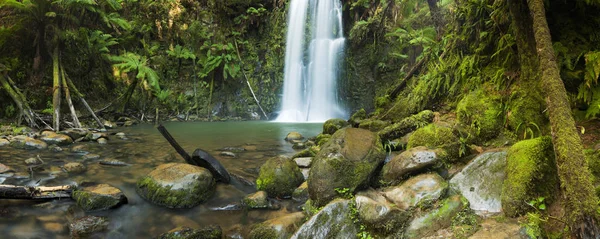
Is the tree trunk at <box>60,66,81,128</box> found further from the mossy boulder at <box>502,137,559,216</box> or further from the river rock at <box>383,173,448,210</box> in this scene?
the mossy boulder at <box>502,137,559,216</box>

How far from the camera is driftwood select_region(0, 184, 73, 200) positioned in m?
3.72

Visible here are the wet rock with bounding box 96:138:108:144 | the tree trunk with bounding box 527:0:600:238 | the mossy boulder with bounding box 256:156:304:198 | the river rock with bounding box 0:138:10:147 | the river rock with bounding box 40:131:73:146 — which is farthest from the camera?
the wet rock with bounding box 96:138:108:144

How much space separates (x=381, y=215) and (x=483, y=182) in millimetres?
1018

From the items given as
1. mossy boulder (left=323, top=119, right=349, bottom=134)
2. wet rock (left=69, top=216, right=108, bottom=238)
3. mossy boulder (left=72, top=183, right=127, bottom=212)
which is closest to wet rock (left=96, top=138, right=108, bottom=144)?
mossy boulder (left=72, top=183, right=127, bottom=212)

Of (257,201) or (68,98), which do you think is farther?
(68,98)

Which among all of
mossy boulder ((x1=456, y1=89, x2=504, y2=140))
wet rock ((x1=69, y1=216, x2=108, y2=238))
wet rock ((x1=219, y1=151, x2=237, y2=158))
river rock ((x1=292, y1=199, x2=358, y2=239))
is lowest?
wet rock ((x1=219, y1=151, x2=237, y2=158))

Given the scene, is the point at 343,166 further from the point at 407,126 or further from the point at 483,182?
the point at 407,126

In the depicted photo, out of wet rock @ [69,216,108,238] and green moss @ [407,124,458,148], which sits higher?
green moss @ [407,124,458,148]

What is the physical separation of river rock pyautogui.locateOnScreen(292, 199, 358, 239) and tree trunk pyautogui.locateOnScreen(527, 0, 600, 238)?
157 cm

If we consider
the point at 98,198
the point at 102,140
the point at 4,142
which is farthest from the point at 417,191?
the point at 4,142

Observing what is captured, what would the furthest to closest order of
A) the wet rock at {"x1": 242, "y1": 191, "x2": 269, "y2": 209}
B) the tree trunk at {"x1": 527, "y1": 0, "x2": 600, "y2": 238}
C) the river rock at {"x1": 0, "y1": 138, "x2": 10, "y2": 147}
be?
1. the river rock at {"x1": 0, "y1": 138, "x2": 10, "y2": 147}
2. the wet rock at {"x1": 242, "y1": 191, "x2": 269, "y2": 209}
3. the tree trunk at {"x1": 527, "y1": 0, "x2": 600, "y2": 238}

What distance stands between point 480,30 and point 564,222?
3.35 metres

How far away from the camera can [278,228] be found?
10.2ft

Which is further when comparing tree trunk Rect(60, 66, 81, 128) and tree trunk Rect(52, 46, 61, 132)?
tree trunk Rect(60, 66, 81, 128)
